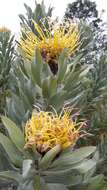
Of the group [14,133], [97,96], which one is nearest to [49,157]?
[14,133]

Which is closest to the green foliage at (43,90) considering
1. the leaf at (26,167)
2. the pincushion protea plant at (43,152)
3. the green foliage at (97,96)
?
the pincushion protea plant at (43,152)

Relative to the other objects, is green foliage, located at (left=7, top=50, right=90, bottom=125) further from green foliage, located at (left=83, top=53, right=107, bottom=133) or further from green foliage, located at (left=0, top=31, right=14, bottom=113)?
green foliage, located at (left=83, top=53, right=107, bottom=133)

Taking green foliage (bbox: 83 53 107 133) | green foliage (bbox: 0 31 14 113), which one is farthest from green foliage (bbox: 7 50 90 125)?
green foliage (bbox: 83 53 107 133)

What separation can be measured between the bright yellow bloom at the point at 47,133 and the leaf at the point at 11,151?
0.23 ft

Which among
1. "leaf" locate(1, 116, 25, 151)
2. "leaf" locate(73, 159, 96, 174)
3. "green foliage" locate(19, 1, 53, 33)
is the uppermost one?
"green foliage" locate(19, 1, 53, 33)

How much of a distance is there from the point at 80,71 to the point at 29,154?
666mm

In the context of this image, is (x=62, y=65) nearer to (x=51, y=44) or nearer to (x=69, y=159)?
(x=51, y=44)

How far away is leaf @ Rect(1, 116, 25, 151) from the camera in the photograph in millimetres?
1935

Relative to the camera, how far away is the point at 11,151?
1965 millimetres

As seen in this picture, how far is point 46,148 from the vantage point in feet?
6.22

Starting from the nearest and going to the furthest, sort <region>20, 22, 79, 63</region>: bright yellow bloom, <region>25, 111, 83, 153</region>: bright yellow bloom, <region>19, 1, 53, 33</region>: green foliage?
<region>25, 111, 83, 153</region>: bright yellow bloom → <region>20, 22, 79, 63</region>: bright yellow bloom → <region>19, 1, 53, 33</region>: green foliage

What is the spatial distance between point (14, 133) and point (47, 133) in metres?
0.14

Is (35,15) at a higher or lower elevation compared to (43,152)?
higher

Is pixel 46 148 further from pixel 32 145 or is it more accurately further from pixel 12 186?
pixel 12 186
